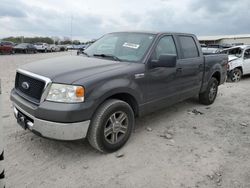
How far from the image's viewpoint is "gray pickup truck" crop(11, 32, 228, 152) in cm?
292

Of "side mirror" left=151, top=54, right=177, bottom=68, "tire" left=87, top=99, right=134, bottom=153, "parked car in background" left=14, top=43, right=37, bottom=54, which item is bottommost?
"tire" left=87, top=99, right=134, bottom=153

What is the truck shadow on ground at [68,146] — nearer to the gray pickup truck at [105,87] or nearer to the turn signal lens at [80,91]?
the gray pickup truck at [105,87]

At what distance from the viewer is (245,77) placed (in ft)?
38.4

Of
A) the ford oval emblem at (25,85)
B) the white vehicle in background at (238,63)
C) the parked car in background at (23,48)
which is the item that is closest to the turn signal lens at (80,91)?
the ford oval emblem at (25,85)

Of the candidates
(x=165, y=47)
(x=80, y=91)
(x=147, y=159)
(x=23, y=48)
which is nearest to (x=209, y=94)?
(x=165, y=47)

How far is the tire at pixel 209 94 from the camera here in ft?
19.4

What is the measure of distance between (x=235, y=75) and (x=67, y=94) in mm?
9224

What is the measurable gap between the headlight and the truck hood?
0.09 m

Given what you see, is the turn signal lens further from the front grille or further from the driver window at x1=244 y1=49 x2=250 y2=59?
the driver window at x1=244 y1=49 x2=250 y2=59

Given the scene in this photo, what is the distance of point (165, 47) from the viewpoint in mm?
4305

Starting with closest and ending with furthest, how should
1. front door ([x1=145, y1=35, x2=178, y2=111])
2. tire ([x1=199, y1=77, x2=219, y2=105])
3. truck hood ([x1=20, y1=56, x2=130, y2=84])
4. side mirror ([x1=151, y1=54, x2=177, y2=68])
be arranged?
truck hood ([x1=20, y1=56, x2=130, y2=84]) < side mirror ([x1=151, y1=54, x2=177, y2=68]) < front door ([x1=145, y1=35, x2=178, y2=111]) < tire ([x1=199, y1=77, x2=219, y2=105])

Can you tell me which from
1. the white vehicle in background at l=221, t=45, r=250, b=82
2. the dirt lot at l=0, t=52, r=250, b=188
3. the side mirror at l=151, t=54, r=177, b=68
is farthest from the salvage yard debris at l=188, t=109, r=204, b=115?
the white vehicle in background at l=221, t=45, r=250, b=82

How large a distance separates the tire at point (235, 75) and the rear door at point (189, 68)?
18.3 feet

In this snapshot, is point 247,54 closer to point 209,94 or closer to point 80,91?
point 209,94
